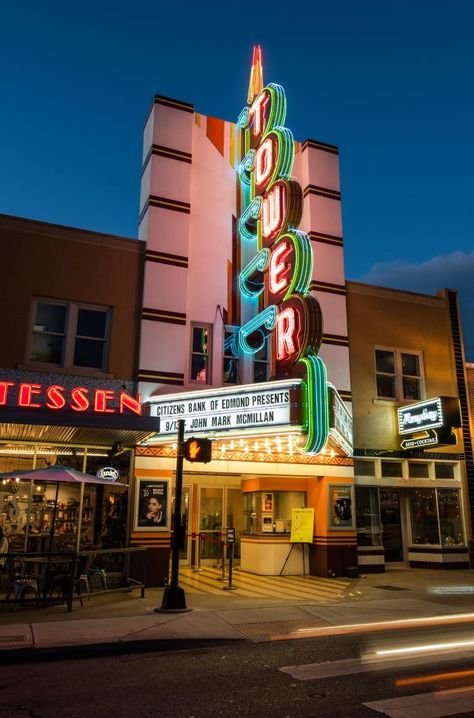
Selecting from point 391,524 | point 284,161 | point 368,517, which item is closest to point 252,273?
point 284,161

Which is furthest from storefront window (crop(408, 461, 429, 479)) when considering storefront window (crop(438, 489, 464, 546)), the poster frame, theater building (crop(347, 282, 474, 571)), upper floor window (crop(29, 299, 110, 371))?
upper floor window (crop(29, 299, 110, 371))

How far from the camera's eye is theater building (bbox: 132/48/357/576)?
14.8 metres

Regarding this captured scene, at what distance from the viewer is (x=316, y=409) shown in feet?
41.9

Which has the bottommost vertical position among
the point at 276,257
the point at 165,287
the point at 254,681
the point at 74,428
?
the point at 254,681

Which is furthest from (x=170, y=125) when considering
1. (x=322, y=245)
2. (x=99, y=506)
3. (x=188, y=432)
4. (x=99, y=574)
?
(x=99, y=574)

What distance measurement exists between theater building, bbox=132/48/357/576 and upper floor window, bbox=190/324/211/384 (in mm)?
32

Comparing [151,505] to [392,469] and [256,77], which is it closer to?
[392,469]

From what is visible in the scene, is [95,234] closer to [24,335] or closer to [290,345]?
[24,335]

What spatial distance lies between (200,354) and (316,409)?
524cm

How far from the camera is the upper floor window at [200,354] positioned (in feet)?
55.5

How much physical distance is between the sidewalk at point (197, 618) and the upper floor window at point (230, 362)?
242 inches

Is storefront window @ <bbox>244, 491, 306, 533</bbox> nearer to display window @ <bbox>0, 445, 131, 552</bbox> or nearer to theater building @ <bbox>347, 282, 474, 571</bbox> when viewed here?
theater building @ <bbox>347, 282, 474, 571</bbox>

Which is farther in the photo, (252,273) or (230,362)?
(230,362)

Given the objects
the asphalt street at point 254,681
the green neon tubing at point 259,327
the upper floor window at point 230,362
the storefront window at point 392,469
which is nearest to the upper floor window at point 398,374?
the storefront window at point 392,469
